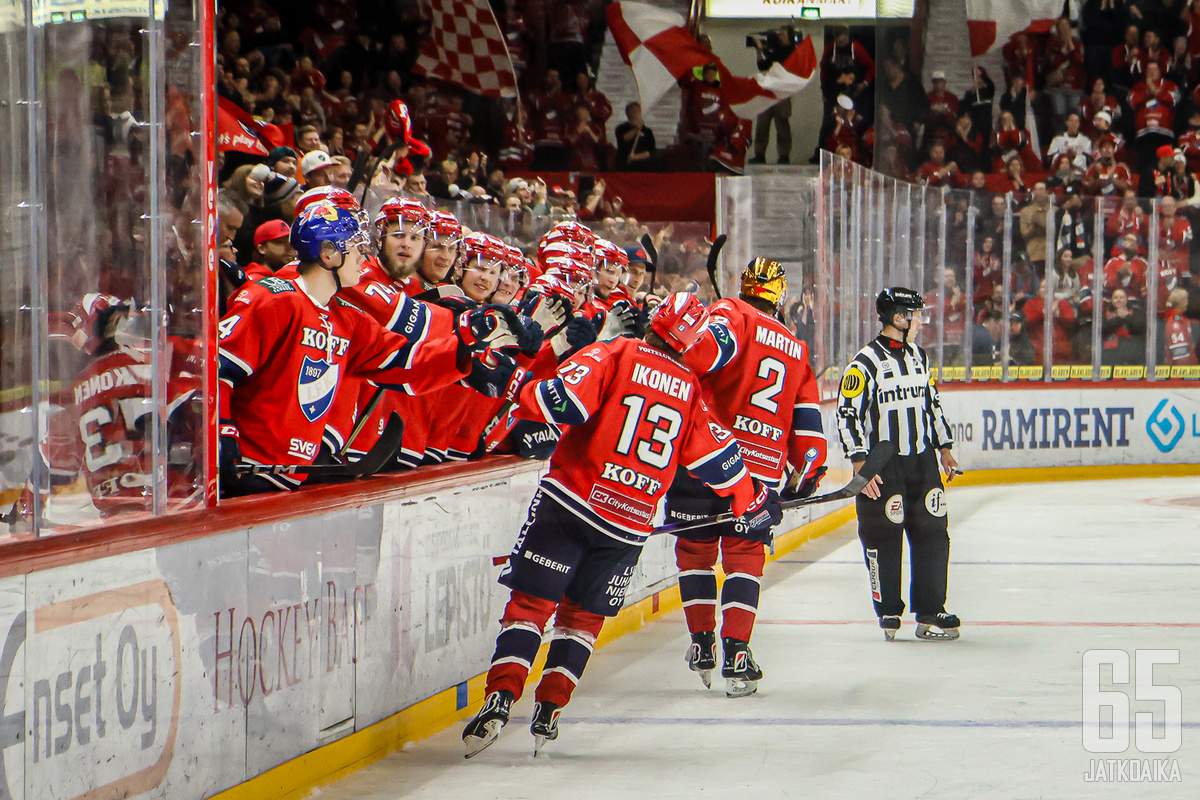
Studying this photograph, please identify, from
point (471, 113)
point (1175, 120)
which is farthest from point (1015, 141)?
point (471, 113)

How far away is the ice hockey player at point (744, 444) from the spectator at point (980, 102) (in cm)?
1193

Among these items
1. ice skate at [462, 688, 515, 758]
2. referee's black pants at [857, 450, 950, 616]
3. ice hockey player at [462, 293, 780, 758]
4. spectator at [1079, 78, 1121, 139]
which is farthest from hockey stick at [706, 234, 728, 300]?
spectator at [1079, 78, 1121, 139]

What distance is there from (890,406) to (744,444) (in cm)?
89

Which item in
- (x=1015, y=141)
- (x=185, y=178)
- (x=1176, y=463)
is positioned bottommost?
(x=1176, y=463)

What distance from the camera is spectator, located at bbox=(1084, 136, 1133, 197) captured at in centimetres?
1600

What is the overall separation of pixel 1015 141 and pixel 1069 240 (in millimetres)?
3134

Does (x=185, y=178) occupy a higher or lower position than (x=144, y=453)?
higher

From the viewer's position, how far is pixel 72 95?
3090 mm

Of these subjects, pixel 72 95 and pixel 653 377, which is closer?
pixel 72 95

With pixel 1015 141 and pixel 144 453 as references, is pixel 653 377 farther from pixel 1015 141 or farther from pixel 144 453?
pixel 1015 141

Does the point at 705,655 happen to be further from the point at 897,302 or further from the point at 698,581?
the point at 897,302

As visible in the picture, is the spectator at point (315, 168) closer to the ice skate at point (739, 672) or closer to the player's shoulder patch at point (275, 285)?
the player's shoulder patch at point (275, 285)

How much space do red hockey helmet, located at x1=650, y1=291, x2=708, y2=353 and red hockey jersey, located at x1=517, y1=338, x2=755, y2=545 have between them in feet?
0.21

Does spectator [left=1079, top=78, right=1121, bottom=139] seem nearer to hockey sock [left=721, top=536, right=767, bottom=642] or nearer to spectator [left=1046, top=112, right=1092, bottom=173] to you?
spectator [left=1046, top=112, right=1092, bottom=173]
